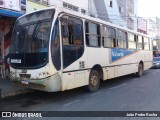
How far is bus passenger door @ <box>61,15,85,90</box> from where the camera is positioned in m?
7.82

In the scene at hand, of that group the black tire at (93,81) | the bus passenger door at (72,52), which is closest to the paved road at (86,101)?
the black tire at (93,81)

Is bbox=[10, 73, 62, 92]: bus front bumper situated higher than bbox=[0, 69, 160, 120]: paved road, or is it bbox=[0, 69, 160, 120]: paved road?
bbox=[10, 73, 62, 92]: bus front bumper

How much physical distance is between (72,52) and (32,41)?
4.68 ft

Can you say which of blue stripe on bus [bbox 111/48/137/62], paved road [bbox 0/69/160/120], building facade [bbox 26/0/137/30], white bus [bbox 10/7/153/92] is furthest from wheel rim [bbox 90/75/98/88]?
building facade [bbox 26/0/137/30]


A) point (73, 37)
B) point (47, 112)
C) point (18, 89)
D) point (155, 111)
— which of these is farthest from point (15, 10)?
point (155, 111)

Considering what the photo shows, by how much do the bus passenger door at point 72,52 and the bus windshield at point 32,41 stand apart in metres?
0.61

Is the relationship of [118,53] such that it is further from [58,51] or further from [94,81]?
[58,51]

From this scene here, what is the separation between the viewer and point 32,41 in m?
7.87

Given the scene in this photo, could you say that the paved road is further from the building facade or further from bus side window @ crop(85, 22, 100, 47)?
the building facade

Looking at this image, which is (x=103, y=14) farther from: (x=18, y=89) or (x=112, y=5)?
(x=18, y=89)

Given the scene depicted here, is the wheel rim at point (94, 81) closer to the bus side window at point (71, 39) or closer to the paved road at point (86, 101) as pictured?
the paved road at point (86, 101)

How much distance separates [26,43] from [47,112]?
2.62m

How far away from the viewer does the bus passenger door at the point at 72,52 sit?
7.82 meters

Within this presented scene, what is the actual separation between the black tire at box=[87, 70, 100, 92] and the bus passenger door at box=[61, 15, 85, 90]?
0.75m
